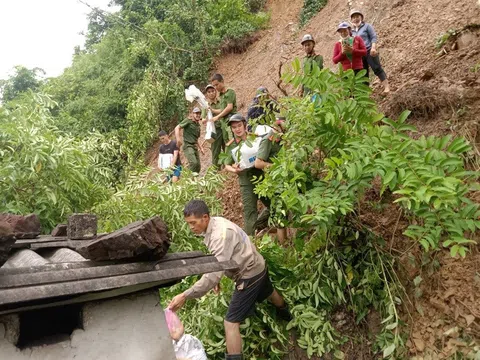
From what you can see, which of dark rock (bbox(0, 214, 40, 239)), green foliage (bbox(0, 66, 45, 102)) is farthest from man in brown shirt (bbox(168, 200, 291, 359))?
green foliage (bbox(0, 66, 45, 102))

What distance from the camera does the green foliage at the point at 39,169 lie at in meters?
6.96

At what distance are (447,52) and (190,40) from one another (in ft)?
31.3

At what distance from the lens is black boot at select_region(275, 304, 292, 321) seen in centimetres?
505

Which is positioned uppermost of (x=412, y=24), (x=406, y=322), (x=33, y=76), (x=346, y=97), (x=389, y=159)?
(x=33, y=76)

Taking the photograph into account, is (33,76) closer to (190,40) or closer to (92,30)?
(92,30)

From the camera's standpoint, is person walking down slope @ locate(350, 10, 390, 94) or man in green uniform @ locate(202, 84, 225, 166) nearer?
person walking down slope @ locate(350, 10, 390, 94)

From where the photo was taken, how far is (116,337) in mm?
2961

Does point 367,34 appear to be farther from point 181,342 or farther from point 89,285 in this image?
point 89,285

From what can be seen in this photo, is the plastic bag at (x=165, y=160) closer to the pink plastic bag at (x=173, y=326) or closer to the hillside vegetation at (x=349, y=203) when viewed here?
the hillside vegetation at (x=349, y=203)

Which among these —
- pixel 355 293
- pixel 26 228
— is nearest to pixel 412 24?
pixel 355 293

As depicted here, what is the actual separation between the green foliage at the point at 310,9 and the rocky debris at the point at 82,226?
1211 cm

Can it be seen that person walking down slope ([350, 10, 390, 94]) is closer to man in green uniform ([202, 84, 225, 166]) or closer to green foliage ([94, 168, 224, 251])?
man in green uniform ([202, 84, 225, 166])

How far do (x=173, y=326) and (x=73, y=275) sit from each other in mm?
1674

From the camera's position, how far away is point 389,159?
372 centimetres
